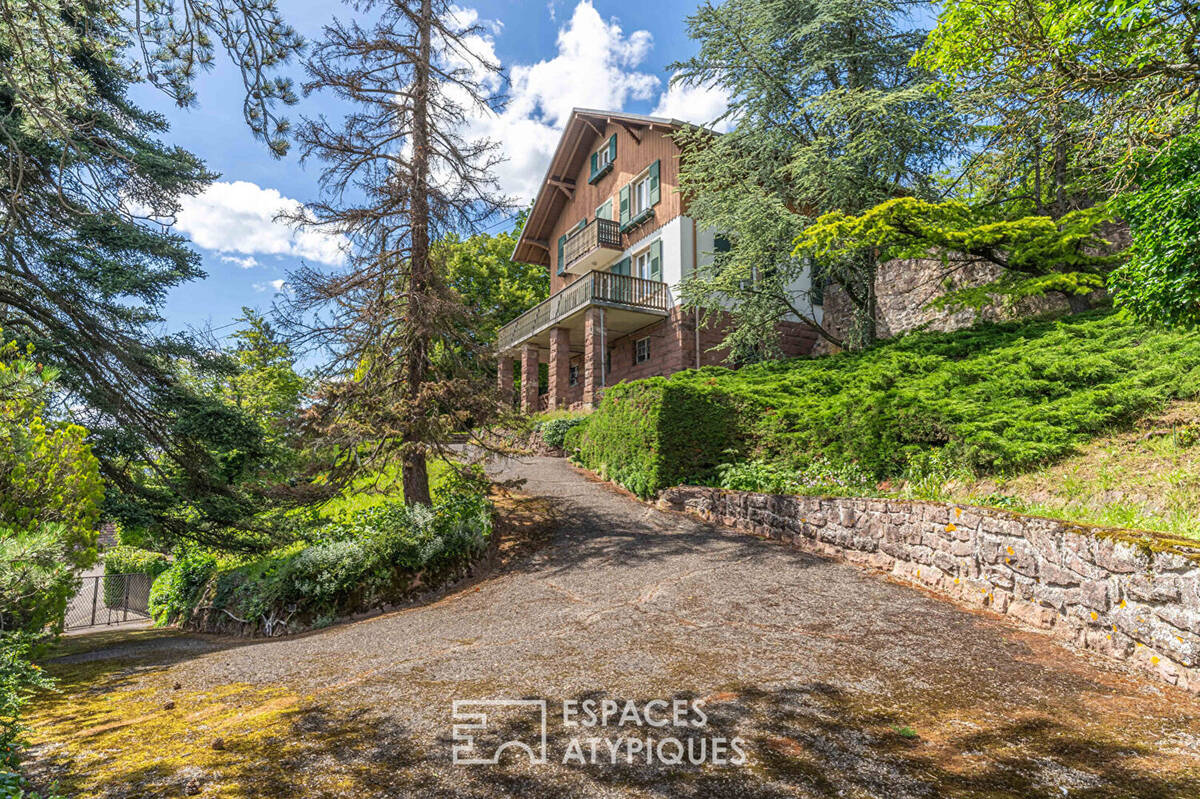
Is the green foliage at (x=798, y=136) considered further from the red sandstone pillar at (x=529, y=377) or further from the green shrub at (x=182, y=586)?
the green shrub at (x=182, y=586)

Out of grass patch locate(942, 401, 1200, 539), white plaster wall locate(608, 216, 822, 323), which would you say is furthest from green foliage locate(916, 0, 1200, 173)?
white plaster wall locate(608, 216, 822, 323)

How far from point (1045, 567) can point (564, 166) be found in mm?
26823

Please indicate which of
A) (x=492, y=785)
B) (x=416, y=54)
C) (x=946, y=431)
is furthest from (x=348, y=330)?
(x=946, y=431)

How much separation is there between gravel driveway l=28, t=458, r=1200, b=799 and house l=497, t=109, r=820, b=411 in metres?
12.8

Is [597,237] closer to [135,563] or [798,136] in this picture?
[798,136]

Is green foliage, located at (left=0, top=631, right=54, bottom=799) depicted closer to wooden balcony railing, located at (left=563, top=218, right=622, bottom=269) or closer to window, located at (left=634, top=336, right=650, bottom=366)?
window, located at (left=634, top=336, right=650, bottom=366)

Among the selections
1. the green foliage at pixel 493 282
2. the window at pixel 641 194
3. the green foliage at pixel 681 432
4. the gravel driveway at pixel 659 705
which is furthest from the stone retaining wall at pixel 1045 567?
the green foliage at pixel 493 282

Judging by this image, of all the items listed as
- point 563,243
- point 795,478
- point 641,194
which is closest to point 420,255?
point 795,478

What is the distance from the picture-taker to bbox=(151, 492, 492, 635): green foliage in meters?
7.82

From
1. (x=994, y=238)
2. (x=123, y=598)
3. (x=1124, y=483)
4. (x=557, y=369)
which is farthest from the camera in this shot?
(x=557, y=369)

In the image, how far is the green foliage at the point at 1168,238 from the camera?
558 cm

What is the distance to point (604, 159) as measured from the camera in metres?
25.8

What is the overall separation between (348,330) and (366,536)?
3.82m

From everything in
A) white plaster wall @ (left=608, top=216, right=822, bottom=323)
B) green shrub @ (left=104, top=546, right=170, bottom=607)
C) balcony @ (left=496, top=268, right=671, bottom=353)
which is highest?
white plaster wall @ (left=608, top=216, right=822, bottom=323)
